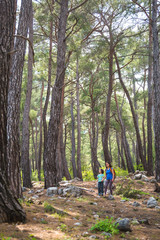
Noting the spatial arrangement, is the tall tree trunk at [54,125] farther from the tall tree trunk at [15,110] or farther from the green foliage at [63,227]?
the green foliage at [63,227]

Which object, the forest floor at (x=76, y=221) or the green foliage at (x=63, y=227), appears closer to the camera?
the forest floor at (x=76, y=221)

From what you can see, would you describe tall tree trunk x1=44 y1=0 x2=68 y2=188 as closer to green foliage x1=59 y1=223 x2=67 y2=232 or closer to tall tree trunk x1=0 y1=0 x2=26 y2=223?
green foliage x1=59 y1=223 x2=67 y2=232

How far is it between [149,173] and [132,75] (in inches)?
361

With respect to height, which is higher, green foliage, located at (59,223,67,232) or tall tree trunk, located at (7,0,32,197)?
tall tree trunk, located at (7,0,32,197)

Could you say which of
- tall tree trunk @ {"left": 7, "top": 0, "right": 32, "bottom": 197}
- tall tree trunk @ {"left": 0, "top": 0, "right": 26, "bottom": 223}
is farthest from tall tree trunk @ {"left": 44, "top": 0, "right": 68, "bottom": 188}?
tall tree trunk @ {"left": 0, "top": 0, "right": 26, "bottom": 223}

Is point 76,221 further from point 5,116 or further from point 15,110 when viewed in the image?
point 15,110

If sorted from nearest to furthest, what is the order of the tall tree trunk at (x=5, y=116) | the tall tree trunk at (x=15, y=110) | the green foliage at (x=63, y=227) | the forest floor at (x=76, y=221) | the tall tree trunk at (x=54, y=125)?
the forest floor at (x=76, y=221), the tall tree trunk at (x=5, y=116), the green foliage at (x=63, y=227), the tall tree trunk at (x=15, y=110), the tall tree trunk at (x=54, y=125)

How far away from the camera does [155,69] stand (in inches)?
387

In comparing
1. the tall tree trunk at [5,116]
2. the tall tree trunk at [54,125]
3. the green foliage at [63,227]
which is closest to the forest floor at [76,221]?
the green foliage at [63,227]

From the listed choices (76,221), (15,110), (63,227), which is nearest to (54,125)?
(15,110)

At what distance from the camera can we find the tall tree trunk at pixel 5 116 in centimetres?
330

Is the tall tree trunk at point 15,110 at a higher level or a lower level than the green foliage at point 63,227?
higher

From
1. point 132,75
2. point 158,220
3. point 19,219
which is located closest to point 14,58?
point 19,219

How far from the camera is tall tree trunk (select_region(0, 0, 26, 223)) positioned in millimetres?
3305
